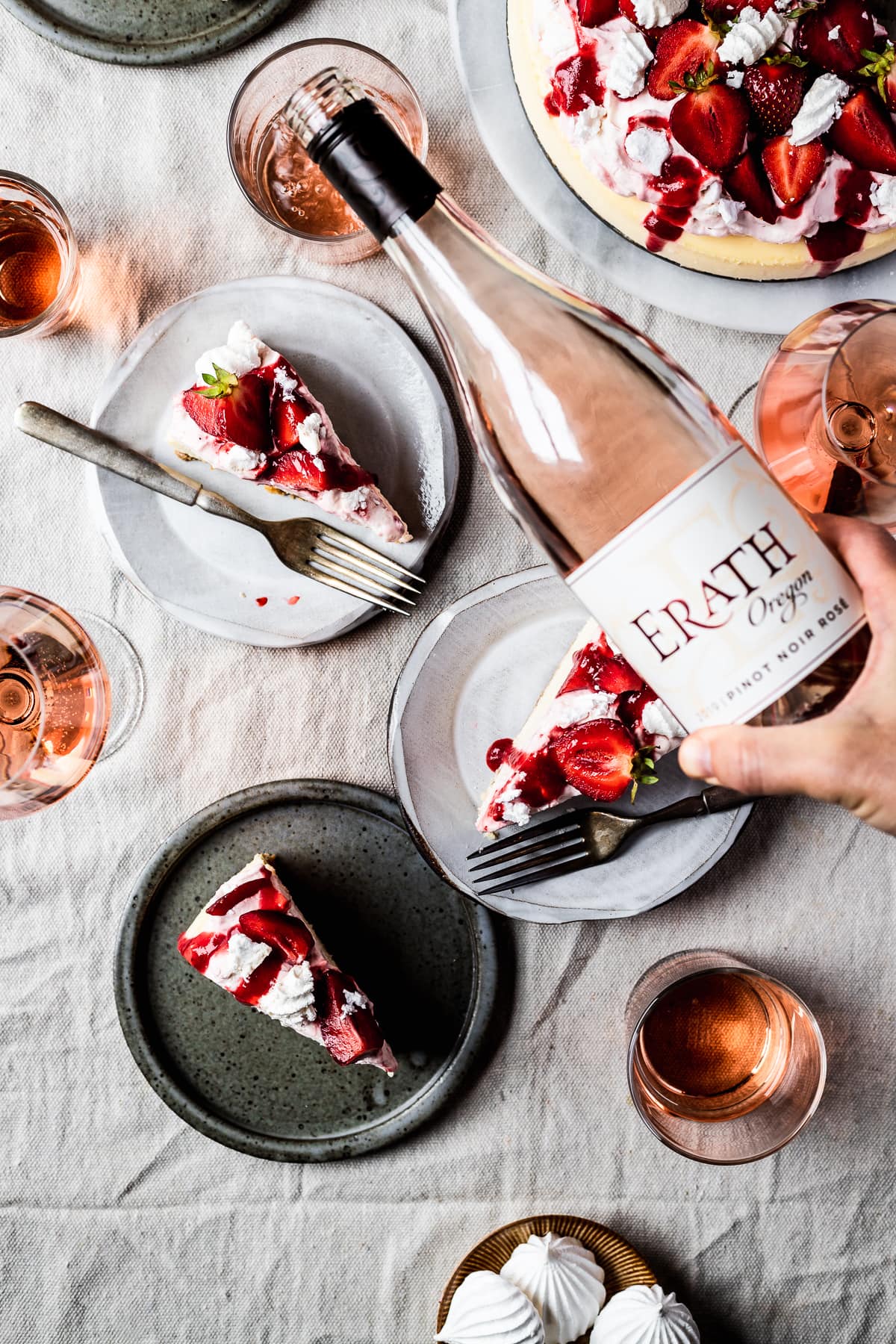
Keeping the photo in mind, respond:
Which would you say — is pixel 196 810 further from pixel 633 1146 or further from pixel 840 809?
pixel 840 809

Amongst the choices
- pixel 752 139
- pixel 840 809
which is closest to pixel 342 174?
pixel 752 139

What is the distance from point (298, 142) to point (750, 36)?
54 centimetres

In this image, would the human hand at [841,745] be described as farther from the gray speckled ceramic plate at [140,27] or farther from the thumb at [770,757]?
the gray speckled ceramic plate at [140,27]

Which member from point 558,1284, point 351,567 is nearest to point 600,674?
point 351,567

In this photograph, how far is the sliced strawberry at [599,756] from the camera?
1.23 metres

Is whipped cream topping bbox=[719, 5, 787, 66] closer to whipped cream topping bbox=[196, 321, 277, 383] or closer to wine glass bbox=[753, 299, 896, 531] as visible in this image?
wine glass bbox=[753, 299, 896, 531]

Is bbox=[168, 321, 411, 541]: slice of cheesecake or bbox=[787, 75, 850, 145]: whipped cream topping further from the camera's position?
bbox=[168, 321, 411, 541]: slice of cheesecake

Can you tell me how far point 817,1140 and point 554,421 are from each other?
1.04m

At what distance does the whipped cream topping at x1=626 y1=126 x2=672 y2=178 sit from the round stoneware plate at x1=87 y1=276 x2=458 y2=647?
335 millimetres

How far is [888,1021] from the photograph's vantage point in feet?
4.64

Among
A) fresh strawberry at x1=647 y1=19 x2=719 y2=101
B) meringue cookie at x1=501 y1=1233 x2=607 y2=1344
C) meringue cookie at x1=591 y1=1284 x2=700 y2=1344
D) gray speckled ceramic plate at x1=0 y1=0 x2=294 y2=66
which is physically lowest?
meringue cookie at x1=591 y1=1284 x2=700 y2=1344

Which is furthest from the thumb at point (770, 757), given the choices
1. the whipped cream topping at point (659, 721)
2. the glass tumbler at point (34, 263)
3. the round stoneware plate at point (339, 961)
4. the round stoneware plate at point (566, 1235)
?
the glass tumbler at point (34, 263)

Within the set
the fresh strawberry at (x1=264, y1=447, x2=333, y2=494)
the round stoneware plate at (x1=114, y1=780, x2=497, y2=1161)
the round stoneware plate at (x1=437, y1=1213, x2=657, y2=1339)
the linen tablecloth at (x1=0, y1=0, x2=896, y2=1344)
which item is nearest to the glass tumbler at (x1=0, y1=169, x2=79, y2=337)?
the linen tablecloth at (x1=0, y1=0, x2=896, y2=1344)

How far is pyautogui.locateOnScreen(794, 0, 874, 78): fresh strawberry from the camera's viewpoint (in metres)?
1.12
